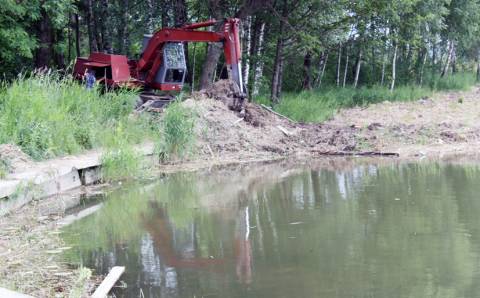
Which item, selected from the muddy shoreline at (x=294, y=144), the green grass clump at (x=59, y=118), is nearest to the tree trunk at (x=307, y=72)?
the muddy shoreline at (x=294, y=144)

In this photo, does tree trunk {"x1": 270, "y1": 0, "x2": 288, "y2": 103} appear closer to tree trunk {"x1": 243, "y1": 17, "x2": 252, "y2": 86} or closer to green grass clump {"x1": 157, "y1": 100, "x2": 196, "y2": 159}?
tree trunk {"x1": 243, "y1": 17, "x2": 252, "y2": 86}

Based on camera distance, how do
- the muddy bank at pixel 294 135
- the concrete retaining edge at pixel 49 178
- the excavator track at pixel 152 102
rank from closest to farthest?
the concrete retaining edge at pixel 49 178, the muddy bank at pixel 294 135, the excavator track at pixel 152 102

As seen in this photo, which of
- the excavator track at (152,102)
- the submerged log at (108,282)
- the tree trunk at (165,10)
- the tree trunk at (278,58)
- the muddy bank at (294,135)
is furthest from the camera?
the tree trunk at (165,10)

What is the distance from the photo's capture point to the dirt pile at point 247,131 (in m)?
16.0

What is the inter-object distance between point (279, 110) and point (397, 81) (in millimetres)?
13615

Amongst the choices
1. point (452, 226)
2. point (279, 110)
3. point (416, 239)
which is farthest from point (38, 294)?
point (279, 110)

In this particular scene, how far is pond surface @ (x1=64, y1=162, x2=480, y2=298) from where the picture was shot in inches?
248

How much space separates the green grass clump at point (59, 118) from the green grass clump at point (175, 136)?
0.54m

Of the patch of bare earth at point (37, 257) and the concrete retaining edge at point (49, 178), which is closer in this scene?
the patch of bare earth at point (37, 257)

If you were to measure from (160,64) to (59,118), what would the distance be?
6.73 meters

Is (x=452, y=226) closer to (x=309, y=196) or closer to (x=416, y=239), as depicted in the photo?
(x=416, y=239)

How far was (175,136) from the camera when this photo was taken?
14.5 meters

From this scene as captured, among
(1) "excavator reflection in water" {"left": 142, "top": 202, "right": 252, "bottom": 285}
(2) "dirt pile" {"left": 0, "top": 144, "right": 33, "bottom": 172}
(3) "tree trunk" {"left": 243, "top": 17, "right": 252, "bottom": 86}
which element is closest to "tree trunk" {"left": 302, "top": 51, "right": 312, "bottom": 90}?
(3) "tree trunk" {"left": 243, "top": 17, "right": 252, "bottom": 86}

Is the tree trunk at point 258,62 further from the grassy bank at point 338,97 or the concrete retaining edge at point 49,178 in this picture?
the concrete retaining edge at point 49,178
